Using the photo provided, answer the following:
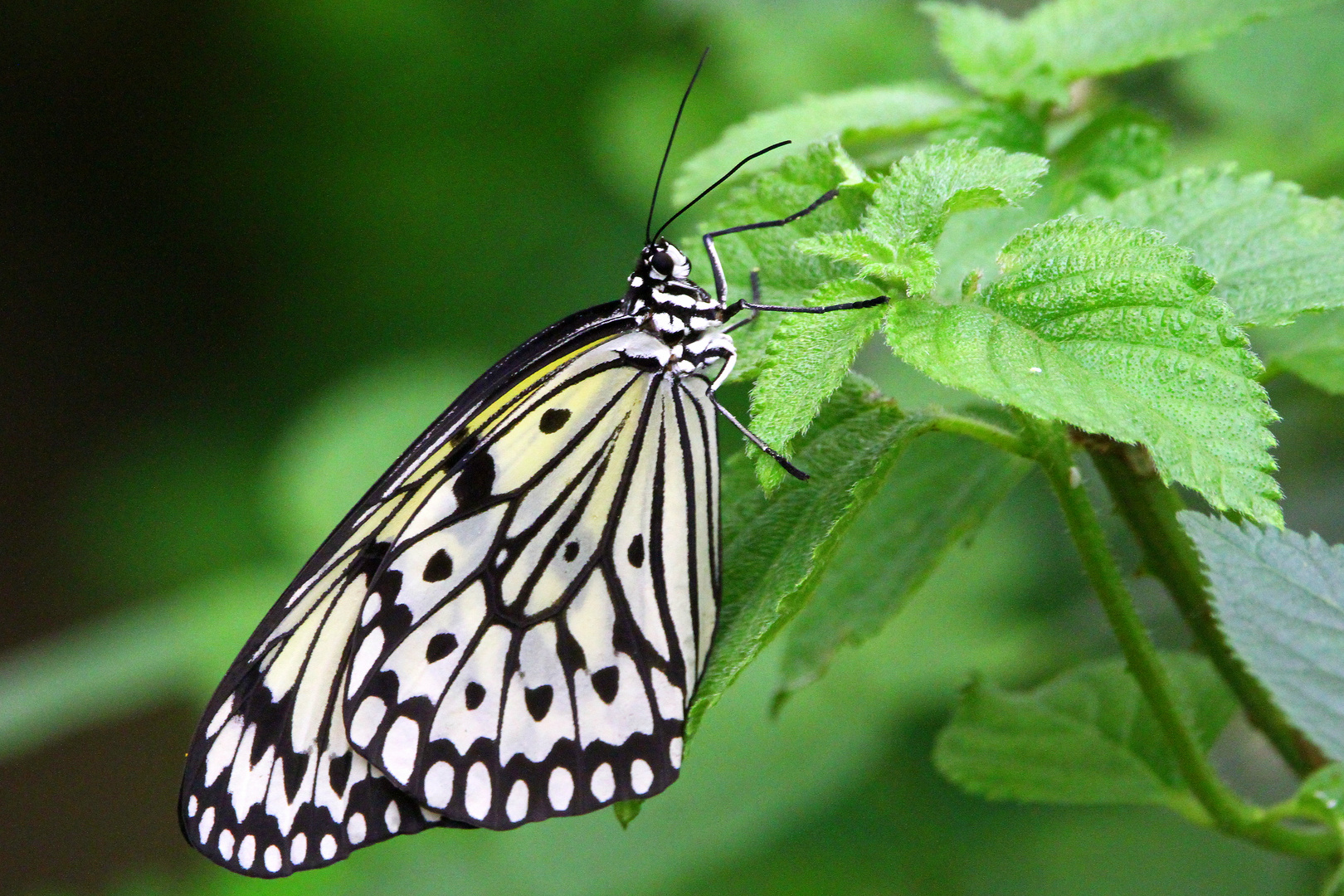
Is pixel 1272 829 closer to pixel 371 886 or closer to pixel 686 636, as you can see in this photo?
pixel 686 636

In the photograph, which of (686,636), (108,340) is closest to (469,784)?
(686,636)

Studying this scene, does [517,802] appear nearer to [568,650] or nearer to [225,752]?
[568,650]

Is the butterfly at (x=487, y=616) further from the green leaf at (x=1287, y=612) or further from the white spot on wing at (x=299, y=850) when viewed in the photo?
the green leaf at (x=1287, y=612)

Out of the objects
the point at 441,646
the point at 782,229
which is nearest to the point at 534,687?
the point at 441,646

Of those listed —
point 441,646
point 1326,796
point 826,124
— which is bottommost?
point 1326,796

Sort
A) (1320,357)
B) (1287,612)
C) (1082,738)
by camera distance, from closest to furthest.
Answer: (1287,612) → (1320,357) → (1082,738)

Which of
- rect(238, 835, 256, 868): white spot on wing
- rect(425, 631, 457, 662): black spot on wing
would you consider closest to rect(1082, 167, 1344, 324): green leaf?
rect(425, 631, 457, 662): black spot on wing

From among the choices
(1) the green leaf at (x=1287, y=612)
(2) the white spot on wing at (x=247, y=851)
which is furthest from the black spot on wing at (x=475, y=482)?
(1) the green leaf at (x=1287, y=612)
